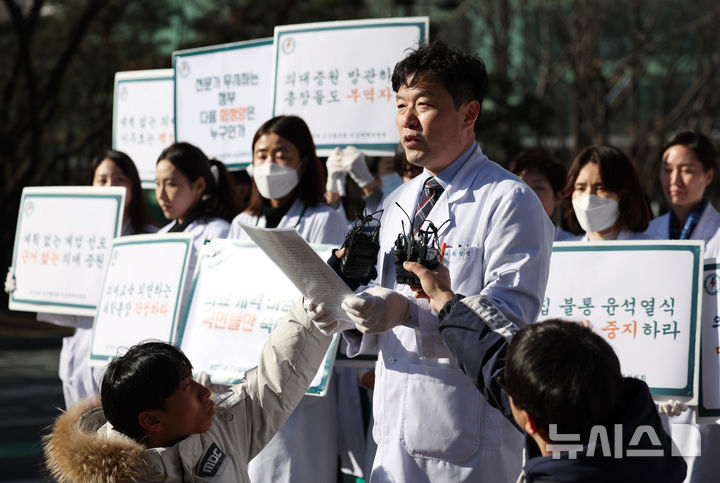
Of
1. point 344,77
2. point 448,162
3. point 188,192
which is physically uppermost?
point 344,77

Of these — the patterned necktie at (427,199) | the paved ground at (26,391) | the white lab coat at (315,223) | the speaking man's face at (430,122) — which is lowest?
the paved ground at (26,391)

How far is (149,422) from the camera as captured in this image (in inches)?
114

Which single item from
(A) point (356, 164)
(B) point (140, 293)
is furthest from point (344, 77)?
(B) point (140, 293)

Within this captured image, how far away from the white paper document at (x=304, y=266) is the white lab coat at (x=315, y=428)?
A: 4.02ft

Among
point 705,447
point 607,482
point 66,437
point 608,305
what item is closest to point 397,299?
point 607,482

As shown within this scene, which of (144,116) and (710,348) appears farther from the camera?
(144,116)

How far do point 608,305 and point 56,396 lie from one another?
7.61 metres

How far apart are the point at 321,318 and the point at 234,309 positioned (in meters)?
1.54

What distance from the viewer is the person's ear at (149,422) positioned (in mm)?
2895

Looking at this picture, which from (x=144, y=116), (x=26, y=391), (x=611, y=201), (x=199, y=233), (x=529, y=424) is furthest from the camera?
(x=26, y=391)

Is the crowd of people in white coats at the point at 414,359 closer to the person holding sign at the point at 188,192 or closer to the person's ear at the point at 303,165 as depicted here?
the person's ear at the point at 303,165

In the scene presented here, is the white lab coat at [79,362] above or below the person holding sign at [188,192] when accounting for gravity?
below

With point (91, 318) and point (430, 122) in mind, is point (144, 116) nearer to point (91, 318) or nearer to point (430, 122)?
point (91, 318)

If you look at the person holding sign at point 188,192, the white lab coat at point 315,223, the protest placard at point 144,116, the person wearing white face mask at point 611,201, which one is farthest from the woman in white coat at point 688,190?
the protest placard at point 144,116
